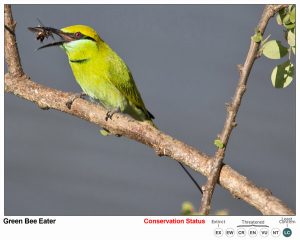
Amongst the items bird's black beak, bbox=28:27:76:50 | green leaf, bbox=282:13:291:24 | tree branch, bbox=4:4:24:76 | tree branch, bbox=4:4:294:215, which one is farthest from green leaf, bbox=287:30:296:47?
bird's black beak, bbox=28:27:76:50

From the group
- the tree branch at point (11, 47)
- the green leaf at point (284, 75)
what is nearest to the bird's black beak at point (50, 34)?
the tree branch at point (11, 47)

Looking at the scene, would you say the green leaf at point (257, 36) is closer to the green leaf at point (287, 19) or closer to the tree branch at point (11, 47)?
the green leaf at point (287, 19)

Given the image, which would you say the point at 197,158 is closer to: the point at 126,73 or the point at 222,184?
the point at 222,184

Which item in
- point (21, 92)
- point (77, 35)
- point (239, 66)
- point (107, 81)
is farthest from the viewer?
point (107, 81)

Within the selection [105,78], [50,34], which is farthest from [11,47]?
[105,78]

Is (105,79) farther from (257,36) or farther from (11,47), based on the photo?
(257,36)

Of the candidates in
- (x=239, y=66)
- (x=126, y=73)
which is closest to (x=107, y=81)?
(x=126, y=73)
